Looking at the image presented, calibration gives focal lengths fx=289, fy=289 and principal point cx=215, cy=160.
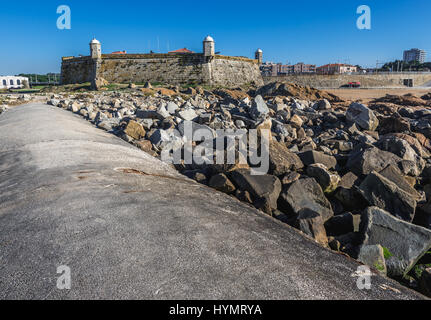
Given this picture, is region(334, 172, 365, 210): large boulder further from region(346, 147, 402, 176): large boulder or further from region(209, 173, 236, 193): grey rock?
region(209, 173, 236, 193): grey rock

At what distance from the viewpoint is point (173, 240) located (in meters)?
1.25

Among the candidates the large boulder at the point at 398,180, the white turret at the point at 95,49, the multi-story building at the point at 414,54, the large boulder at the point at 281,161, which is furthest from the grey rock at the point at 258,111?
the multi-story building at the point at 414,54

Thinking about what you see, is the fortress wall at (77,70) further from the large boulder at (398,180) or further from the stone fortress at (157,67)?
the large boulder at (398,180)

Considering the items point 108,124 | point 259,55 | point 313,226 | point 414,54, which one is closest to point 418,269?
point 313,226

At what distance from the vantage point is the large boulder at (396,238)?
1978 millimetres

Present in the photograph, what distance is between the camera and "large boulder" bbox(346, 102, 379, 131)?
5355 millimetres

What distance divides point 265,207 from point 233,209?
86 cm

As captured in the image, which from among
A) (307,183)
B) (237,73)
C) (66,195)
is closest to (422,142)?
(307,183)

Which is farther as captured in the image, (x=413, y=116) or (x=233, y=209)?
(x=413, y=116)

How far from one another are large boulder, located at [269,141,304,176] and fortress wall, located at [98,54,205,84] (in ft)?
79.5

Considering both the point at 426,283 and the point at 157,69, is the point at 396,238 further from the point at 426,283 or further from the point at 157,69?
the point at 157,69

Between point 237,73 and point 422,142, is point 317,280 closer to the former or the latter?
point 422,142

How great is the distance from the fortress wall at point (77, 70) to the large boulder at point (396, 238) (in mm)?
29331
